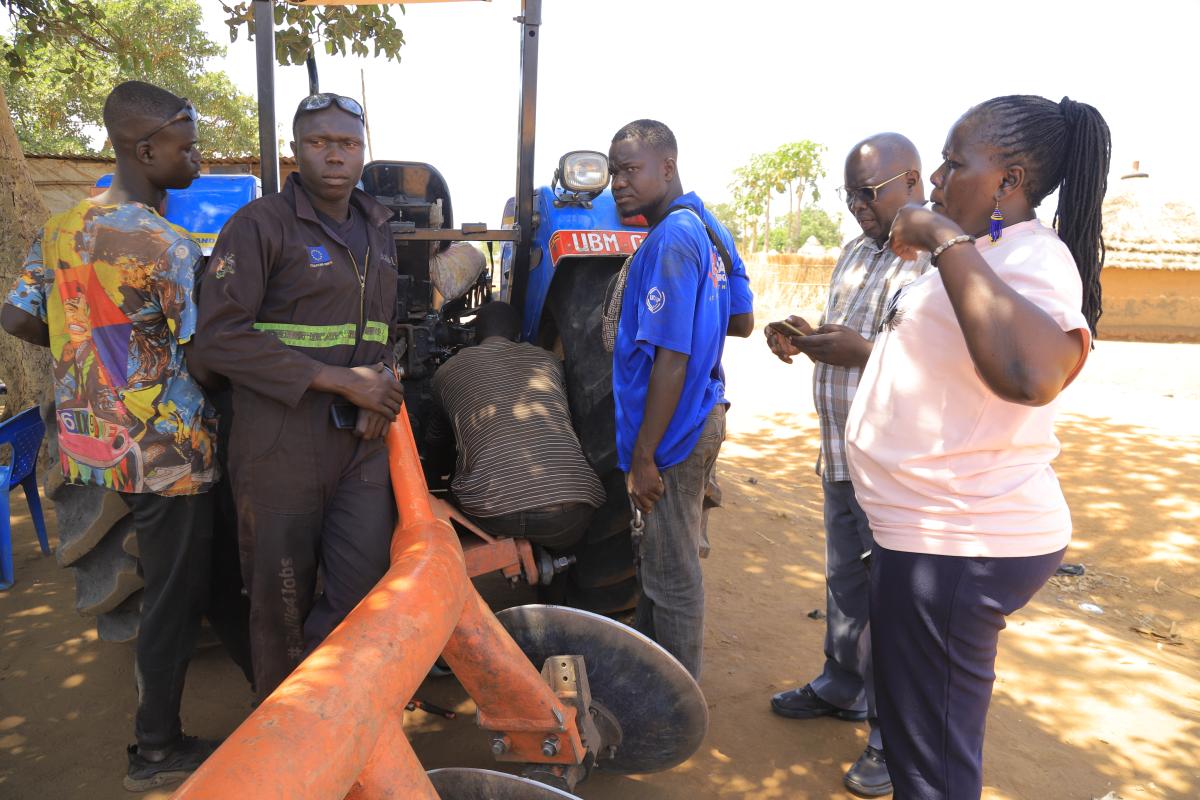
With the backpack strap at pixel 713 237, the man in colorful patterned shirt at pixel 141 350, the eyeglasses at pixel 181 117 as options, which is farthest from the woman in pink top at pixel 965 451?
the eyeglasses at pixel 181 117

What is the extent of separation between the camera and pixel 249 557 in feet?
7.45

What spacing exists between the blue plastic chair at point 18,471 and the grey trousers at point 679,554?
327 cm

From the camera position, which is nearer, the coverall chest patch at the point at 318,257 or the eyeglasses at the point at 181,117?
the coverall chest patch at the point at 318,257

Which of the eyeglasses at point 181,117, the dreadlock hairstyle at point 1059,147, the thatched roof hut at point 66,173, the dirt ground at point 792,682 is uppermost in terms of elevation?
the thatched roof hut at point 66,173

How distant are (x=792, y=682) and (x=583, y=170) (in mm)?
2298

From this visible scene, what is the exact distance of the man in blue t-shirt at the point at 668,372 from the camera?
7.90 feet

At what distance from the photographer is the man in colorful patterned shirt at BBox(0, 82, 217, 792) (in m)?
2.28

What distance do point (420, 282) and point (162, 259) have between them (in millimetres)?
1519

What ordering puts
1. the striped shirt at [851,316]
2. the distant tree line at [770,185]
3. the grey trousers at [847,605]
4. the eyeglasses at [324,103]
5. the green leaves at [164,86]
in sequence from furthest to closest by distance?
the distant tree line at [770,185] < the green leaves at [164,86] < the grey trousers at [847,605] < the striped shirt at [851,316] < the eyeglasses at [324,103]

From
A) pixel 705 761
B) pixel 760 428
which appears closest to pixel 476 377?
pixel 705 761

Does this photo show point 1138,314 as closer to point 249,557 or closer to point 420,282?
point 420,282

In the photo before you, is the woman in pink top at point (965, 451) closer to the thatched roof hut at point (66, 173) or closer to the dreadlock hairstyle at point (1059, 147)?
the dreadlock hairstyle at point (1059, 147)

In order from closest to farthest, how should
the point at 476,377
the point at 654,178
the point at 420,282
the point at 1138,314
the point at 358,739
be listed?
1. the point at 358,739
2. the point at 654,178
3. the point at 476,377
4. the point at 420,282
5. the point at 1138,314

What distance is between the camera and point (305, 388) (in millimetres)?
2104
